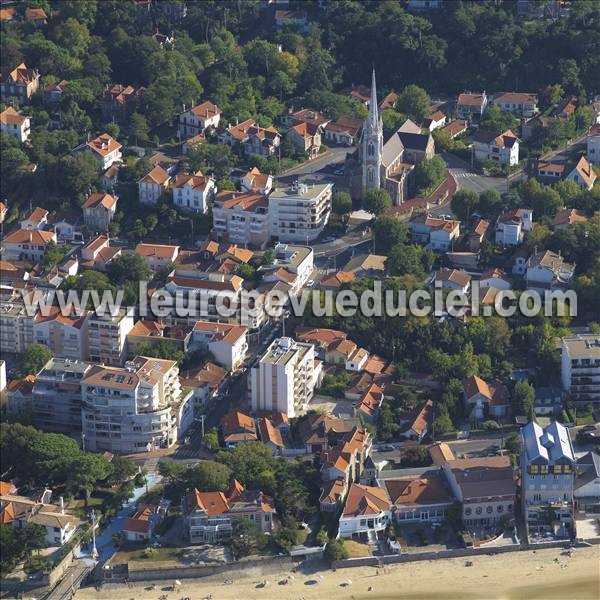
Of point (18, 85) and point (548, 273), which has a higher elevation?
Answer: point (18, 85)

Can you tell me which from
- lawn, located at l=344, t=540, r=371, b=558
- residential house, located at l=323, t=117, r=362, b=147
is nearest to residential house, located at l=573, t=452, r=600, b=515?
lawn, located at l=344, t=540, r=371, b=558

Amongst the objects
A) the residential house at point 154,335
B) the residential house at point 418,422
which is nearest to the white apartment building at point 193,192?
the residential house at point 154,335

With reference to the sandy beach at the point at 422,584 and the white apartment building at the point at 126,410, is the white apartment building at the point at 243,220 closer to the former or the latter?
the white apartment building at the point at 126,410

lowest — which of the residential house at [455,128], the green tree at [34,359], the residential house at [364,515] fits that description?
the residential house at [364,515]

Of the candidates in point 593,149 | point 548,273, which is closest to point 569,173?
point 593,149

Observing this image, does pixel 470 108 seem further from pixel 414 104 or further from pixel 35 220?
pixel 35 220

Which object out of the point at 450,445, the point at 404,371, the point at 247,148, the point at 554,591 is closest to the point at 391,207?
the point at 247,148

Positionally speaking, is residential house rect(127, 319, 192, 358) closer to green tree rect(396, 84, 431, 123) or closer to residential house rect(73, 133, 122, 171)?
residential house rect(73, 133, 122, 171)
